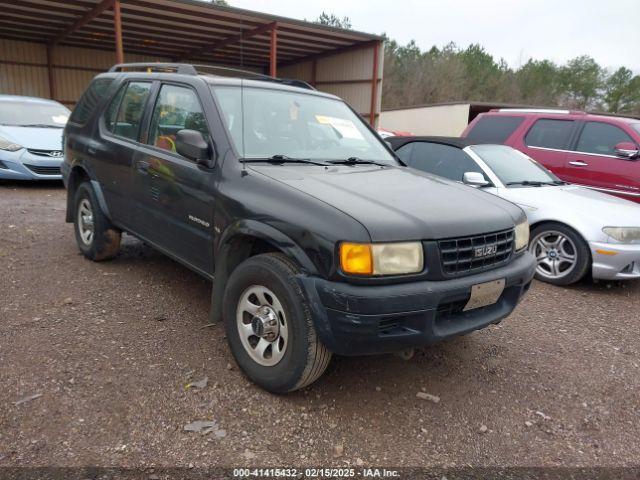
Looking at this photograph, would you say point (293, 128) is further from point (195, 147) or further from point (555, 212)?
point (555, 212)

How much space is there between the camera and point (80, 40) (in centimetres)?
1919

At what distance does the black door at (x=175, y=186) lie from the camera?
124 inches

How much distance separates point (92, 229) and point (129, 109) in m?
1.26

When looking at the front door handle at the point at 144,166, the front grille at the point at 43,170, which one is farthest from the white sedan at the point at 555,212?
the front grille at the point at 43,170

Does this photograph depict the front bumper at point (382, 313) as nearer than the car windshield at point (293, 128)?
Yes

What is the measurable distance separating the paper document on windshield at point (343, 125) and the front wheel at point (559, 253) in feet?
8.04

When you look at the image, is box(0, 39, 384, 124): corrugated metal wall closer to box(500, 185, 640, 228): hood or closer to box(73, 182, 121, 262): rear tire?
box(500, 185, 640, 228): hood

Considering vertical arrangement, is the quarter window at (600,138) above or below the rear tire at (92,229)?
above

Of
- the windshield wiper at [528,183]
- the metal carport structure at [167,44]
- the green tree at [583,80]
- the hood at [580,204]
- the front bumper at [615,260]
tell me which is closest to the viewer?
the front bumper at [615,260]

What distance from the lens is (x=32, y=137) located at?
8.38 metres

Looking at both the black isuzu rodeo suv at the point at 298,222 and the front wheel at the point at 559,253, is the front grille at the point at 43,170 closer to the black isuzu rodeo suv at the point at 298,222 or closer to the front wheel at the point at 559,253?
the black isuzu rodeo suv at the point at 298,222

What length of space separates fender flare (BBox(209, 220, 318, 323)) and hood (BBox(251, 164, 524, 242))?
29 centimetres

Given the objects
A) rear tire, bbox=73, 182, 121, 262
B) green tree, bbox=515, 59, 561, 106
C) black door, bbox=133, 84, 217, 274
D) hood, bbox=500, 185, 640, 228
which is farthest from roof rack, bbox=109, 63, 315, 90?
green tree, bbox=515, 59, 561, 106

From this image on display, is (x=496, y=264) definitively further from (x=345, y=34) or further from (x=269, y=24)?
(x=345, y=34)
